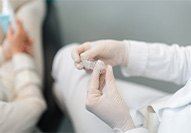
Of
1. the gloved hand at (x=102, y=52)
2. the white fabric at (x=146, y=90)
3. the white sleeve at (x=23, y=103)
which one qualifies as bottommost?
the white sleeve at (x=23, y=103)

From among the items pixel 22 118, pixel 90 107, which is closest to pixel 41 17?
pixel 22 118

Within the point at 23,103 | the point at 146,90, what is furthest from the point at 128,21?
the point at 23,103

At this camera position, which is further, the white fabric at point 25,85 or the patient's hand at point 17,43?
the patient's hand at point 17,43

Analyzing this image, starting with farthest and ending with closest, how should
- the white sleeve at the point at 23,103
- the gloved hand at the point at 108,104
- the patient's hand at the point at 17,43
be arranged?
the patient's hand at the point at 17,43 → the white sleeve at the point at 23,103 → the gloved hand at the point at 108,104

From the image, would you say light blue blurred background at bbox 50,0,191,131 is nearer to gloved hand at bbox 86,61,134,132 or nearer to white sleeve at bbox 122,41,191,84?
white sleeve at bbox 122,41,191,84

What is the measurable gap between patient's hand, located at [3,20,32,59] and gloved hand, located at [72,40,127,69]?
0.96 feet

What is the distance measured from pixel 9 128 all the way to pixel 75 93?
0.58 feet

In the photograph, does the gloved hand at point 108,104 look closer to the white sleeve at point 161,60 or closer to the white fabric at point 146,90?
the white fabric at point 146,90

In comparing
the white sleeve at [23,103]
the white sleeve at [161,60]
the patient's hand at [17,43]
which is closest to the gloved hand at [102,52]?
the white sleeve at [161,60]

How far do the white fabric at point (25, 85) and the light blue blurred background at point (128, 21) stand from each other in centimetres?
13

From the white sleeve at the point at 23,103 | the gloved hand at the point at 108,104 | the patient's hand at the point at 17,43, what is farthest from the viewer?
the patient's hand at the point at 17,43

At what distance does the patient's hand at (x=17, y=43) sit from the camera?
0.90 meters

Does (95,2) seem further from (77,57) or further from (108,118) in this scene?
(108,118)

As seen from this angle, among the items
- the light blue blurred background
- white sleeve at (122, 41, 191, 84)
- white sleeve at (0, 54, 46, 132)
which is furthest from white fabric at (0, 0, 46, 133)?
white sleeve at (122, 41, 191, 84)
